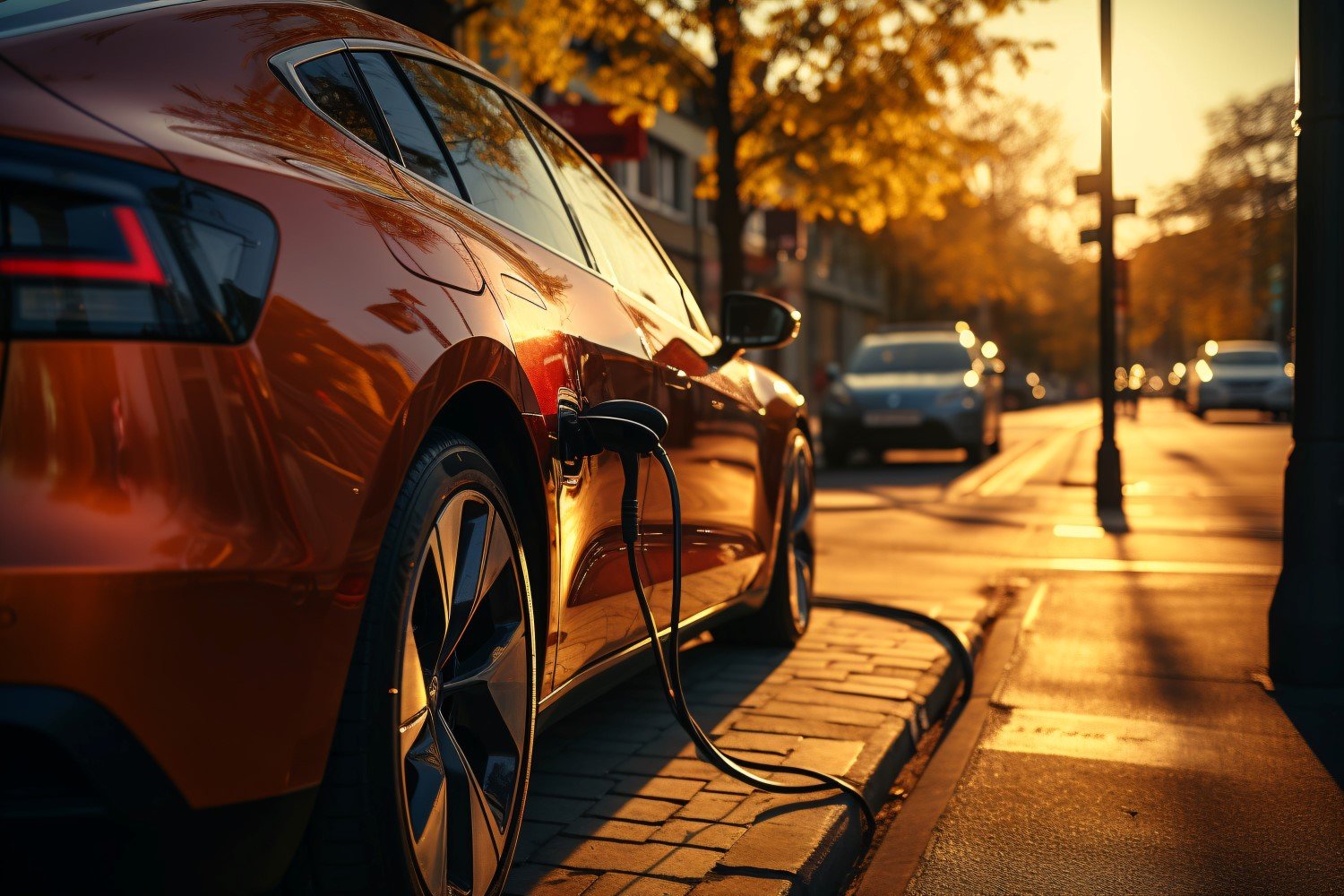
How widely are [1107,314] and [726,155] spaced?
5.33m

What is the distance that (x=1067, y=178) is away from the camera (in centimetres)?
5247

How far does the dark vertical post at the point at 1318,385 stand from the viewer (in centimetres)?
507

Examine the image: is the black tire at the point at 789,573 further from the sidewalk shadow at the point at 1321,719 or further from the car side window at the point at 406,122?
the car side window at the point at 406,122

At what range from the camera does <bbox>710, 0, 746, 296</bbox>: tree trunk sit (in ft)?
50.2

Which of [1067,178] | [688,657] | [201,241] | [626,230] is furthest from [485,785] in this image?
[1067,178]

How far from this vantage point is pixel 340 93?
2658mm

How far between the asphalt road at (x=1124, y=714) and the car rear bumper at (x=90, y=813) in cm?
175

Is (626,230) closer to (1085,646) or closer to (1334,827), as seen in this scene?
(1334,827)

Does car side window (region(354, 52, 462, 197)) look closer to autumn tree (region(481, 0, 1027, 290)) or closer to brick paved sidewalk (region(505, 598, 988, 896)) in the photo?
brick paved sidewalk (region(505, 598, 988, 896))

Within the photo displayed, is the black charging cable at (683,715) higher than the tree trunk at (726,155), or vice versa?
the tree trunk at (726,155)

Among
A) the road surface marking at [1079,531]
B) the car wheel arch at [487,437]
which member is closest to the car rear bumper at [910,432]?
the road surface marking at [1079,531]

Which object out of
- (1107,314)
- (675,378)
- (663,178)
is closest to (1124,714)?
(675,378)

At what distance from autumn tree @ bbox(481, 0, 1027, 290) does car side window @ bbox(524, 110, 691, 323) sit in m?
10.1

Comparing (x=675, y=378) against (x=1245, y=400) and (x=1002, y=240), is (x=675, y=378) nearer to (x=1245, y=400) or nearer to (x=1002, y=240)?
(x=1245, y=400)
